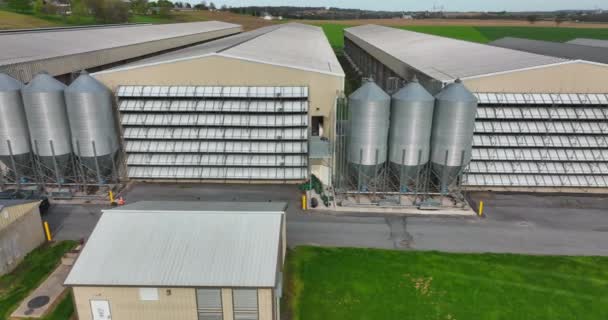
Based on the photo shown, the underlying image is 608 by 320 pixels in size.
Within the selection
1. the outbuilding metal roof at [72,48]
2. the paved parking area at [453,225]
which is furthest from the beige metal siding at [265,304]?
the outbuilding metal roof at [72,48]

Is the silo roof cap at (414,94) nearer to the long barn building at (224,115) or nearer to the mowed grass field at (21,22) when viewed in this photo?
the long barn building at (224,115)

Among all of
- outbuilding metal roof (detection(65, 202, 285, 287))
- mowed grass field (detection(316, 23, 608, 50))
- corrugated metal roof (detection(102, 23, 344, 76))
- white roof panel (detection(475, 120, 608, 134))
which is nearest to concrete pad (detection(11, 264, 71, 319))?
outbuilding metal roof (detection(65, 202, 285, 287))

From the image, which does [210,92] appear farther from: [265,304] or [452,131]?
[265,304]

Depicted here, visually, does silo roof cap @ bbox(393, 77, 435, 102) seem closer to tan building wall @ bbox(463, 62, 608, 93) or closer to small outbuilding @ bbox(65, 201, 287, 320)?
tan building wall @ bbox(463, 62, 608, 93)

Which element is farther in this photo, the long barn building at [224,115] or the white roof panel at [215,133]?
the white roof panel at [215,133]

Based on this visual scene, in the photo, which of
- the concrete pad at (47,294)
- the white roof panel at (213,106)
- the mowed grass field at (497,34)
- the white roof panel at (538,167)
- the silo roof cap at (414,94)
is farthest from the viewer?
the mowed grass field at (497,34)

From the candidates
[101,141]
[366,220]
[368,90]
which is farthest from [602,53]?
[101,141]

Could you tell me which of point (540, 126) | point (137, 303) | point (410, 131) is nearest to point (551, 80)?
point (540, 126)
